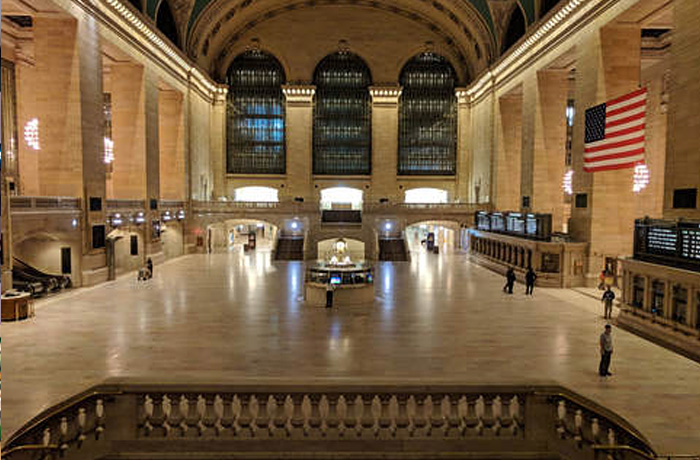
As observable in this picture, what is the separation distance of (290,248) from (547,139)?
1492cm

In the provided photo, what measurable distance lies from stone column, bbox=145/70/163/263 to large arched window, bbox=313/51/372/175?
14590 mm

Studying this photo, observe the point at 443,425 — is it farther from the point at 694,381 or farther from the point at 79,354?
the point at 79,354

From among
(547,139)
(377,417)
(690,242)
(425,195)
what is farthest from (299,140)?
(377,417)

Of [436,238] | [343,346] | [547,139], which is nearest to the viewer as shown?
[343,346]

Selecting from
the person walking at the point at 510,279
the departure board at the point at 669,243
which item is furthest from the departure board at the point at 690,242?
the person walking at the point at 510,279

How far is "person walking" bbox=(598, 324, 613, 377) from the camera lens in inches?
338

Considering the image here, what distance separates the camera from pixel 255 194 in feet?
128

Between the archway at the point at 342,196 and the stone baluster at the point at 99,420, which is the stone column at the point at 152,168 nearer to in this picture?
the archway at the point at 342,196

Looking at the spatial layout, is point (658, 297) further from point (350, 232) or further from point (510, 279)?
point (350, 232)

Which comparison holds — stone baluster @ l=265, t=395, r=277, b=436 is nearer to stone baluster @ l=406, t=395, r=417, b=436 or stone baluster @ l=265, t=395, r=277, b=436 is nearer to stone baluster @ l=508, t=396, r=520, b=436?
stone baluster @ l=406, t=395, r=417, b=436

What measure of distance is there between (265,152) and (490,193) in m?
17.4

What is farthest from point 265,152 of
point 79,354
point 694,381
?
point 694,381

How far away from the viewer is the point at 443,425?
6.00 meters

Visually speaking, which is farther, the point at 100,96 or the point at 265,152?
the point at 265,152
